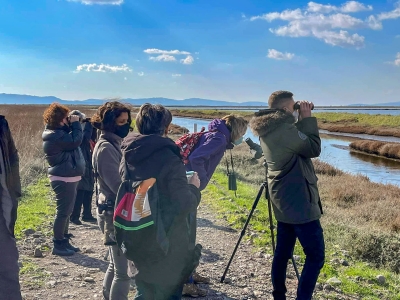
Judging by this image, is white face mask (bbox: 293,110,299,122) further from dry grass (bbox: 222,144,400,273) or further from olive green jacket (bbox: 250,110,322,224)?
dry grass (bbox: 222,144,400,273)

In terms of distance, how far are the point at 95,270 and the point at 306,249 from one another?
2.60 metres

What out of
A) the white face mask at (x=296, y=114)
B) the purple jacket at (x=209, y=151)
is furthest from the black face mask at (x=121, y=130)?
the white face mask at (x=296, y=114)

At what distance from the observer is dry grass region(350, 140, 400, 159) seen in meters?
26.5

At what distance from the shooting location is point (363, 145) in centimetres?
2980

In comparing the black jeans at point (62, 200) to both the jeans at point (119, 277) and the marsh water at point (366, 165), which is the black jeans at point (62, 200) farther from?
the marsh water at point (366, 165)

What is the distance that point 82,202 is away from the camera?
279 inches

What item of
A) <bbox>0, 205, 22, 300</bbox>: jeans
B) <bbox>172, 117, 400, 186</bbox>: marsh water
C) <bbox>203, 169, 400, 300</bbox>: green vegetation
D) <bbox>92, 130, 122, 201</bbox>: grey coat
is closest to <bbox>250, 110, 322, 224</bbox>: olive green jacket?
<bbox>92, 130, 122, 201</bbox>: grey coat

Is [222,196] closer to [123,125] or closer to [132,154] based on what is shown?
[123,125]

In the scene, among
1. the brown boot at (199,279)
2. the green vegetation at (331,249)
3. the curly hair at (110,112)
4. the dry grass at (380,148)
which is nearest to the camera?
the curly hair at (110,112)

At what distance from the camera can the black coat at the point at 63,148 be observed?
4.98 metres

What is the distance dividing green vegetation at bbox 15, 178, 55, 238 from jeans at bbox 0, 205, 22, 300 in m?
3.45

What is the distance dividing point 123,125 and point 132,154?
85 cm

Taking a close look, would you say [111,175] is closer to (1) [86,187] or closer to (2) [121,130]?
(2) [121,130]

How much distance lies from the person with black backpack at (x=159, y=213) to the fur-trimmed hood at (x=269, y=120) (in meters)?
1.03
